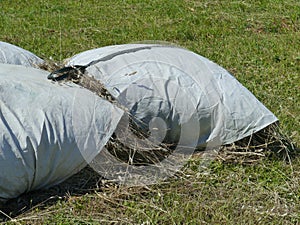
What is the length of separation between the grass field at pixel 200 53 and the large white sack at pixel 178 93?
0.26 m

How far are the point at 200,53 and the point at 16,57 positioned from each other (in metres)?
2.77

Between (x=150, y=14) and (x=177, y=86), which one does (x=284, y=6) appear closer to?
(x=150, y=14)

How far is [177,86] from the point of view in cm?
444

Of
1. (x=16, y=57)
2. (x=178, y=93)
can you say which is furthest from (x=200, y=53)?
(x=178, y=93)

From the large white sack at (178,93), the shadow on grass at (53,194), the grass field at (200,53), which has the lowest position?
the grass field at (200,53)

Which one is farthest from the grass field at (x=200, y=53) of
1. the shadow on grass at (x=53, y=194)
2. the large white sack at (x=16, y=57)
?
the large white sack at (x=16, y=57)

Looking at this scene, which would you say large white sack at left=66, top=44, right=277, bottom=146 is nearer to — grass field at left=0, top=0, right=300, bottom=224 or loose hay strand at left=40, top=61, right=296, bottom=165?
loose hay strand at left=40, top=61, right=296, bottom=165

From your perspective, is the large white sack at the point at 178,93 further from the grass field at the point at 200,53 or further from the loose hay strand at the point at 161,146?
the grass field at the point at 200,53

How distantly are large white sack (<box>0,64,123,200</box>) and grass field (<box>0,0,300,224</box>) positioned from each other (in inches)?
7.5

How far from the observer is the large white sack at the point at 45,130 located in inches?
148

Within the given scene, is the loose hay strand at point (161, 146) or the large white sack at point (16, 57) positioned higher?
the large white sack at point (16, 57)

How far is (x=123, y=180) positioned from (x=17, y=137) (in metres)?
0.77

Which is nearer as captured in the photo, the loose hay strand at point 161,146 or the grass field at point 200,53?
the grass field at point 200,53

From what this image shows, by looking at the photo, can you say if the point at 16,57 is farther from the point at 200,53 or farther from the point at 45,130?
the point at 200,53
